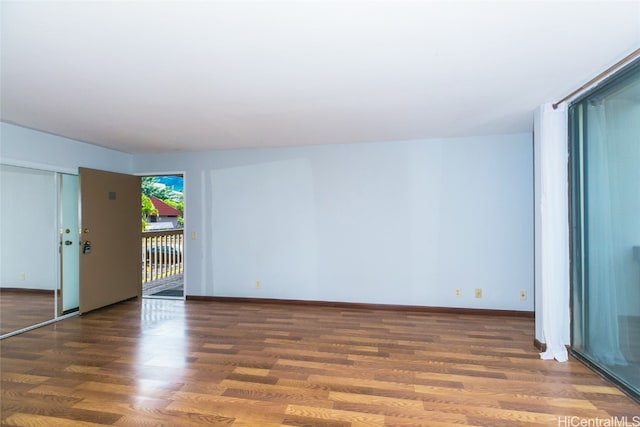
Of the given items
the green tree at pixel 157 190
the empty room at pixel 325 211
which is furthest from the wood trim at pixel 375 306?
the green tree at pixel 157 190

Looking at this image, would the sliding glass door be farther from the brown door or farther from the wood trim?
the brown door

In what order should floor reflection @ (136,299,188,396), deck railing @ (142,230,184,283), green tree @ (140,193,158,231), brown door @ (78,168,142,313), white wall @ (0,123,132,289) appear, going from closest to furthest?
floor reflection @ (136,299,188,396) → white wall @ (0,123,132,289) → brown door @ (78,168,142,313) → deck railing @ (142,230,184,283) → green tree @ (140,193,158,231)

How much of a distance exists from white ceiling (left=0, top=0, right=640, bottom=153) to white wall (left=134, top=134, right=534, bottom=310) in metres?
0.87

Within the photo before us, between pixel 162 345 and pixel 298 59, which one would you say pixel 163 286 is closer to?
pixel 162 345

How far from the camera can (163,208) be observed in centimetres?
920

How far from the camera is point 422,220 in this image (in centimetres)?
420

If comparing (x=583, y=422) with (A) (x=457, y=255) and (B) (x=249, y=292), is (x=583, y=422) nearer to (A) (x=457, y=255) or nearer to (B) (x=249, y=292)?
(A) (x=457, y=255)

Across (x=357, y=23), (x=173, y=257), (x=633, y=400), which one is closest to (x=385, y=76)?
(x=357, y=23)

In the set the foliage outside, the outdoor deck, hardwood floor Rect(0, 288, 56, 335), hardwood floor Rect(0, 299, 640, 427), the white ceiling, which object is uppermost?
the white ceiling

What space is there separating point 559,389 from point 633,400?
0.42m

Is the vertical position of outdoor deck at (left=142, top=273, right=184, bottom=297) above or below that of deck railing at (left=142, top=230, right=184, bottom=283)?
below

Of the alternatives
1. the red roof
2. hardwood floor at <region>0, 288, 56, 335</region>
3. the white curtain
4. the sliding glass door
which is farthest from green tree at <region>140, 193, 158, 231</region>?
the sliding glass door

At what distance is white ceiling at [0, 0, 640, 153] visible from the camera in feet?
5.11

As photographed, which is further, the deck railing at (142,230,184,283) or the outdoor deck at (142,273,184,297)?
the deck railing at (142,230,184,283)
